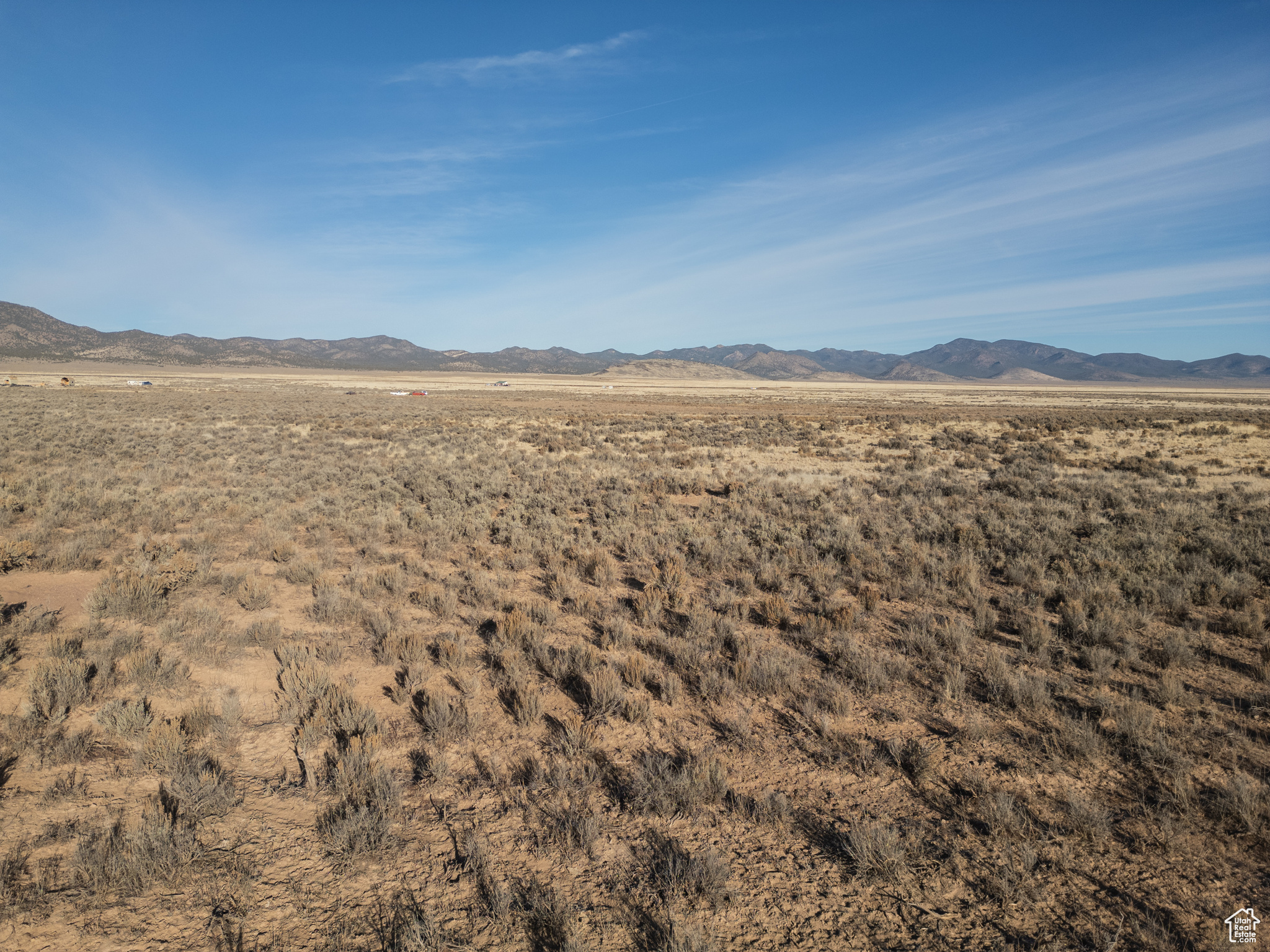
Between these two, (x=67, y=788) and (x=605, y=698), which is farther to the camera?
(x=605, y=698)

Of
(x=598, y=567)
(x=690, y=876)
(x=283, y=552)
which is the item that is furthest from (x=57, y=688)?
(x=598, y=567)

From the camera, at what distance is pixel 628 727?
485cm

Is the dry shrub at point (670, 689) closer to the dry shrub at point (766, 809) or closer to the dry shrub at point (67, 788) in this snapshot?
the dry shrub at point (766, 809)

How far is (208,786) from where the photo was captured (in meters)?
3.79

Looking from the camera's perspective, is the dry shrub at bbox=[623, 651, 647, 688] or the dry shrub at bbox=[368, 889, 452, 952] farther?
the dry shrub at bbox=[623, 651, 647, 688]

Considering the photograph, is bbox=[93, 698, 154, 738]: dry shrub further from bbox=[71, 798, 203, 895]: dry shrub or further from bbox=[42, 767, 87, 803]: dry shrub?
bbox=[71, 798, 203, 895]: dry shrub

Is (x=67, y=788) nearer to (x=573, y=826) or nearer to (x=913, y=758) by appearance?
(x=573, y=826)

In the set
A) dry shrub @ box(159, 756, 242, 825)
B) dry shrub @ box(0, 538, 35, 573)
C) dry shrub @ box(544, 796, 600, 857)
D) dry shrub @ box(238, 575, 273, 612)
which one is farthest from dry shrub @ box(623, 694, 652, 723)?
dry shrub @ box(0, 538, 35, 573)

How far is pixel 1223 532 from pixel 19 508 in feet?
75.9
